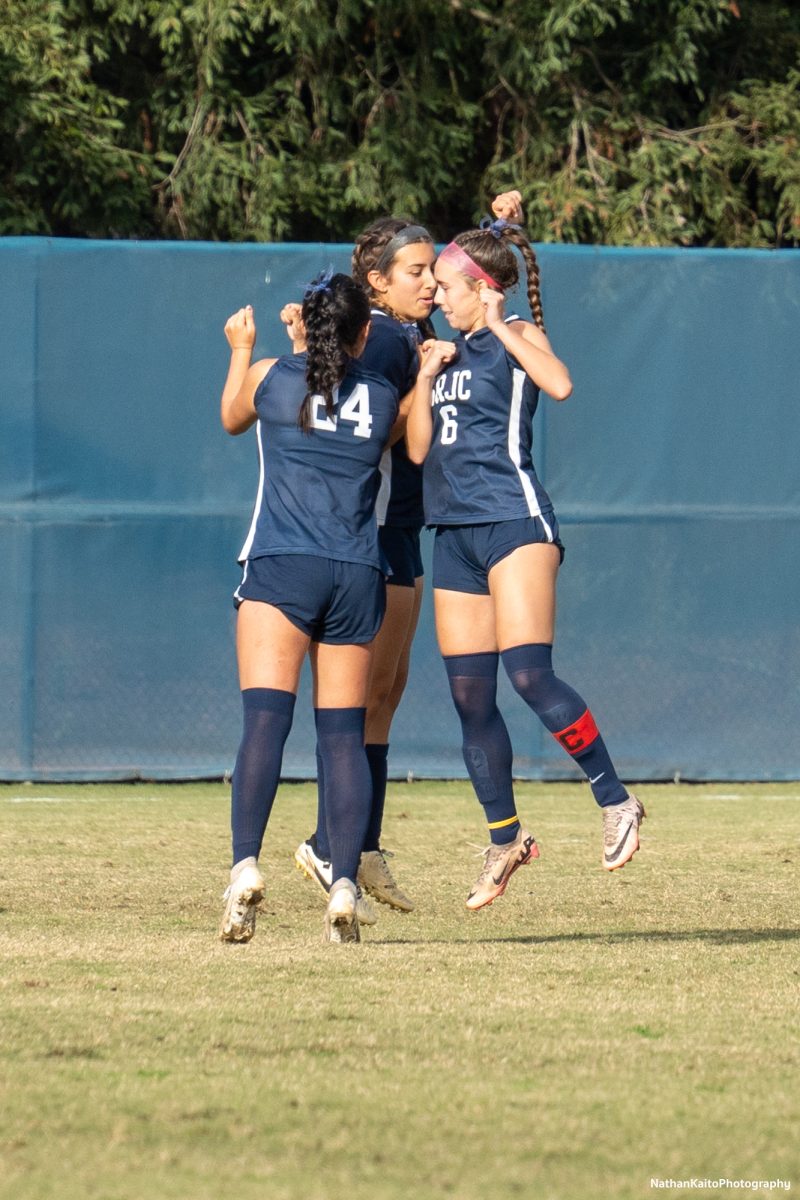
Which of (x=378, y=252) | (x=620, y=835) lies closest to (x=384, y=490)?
(x=378, y=252)

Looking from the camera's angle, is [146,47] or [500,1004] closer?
[500,1004]

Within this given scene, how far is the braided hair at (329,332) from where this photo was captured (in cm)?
492

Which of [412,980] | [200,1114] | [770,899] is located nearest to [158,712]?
[770,899]

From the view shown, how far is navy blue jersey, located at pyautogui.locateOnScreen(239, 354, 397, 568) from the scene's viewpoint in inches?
195

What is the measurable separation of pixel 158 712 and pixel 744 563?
10.2 ft

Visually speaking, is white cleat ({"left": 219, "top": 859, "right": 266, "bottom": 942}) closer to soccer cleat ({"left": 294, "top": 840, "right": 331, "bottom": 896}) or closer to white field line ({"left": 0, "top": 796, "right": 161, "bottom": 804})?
soccer cleat ({"left": 294, "top": 840, "right": 331, "bottom": 896})

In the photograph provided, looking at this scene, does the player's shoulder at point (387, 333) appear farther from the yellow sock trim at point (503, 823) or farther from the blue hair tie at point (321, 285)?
the yellow sock trim at point (503, 823)

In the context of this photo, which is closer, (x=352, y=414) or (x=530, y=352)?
(x=352, y=414)

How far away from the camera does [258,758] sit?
16.3 feet

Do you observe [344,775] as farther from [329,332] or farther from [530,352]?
[530,352]

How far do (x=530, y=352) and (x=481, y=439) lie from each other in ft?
0.96

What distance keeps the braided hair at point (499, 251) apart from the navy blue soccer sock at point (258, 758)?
1466 millimetres

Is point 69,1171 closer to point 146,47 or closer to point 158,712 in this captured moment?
point 158,712

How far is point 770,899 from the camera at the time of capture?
20.1 feet
